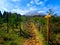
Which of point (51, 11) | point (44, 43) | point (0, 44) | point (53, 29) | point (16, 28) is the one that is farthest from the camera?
point (16, 28)

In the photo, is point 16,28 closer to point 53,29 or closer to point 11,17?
point 11,17

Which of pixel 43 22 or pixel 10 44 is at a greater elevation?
pixel 43 22

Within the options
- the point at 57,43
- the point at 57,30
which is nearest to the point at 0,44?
the point at 57,43

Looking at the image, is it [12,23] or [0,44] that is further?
[12,23]

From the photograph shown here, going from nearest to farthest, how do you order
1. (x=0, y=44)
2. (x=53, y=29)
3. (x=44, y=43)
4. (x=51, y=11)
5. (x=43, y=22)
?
(x=44, y=43) < (x=0, y=44) < (x=51, y=11) < (x=53, y=29) < (x=43, y=22)

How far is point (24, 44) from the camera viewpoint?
2025cm

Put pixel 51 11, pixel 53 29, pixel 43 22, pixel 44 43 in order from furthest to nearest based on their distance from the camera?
pixel 43 22
pixel 53 29
pixel 51 11
pixel 44 43

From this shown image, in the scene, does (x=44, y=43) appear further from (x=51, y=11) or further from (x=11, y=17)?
(x=11, y=17)

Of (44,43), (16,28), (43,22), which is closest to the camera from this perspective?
(44,43)

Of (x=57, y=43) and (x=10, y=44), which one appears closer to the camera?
(x=10, y=44)

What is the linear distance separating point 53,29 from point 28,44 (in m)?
11.7

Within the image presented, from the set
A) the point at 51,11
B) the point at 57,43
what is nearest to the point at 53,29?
the point at 51,11

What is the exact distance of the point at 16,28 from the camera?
118 ft

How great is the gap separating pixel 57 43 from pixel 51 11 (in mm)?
7379
